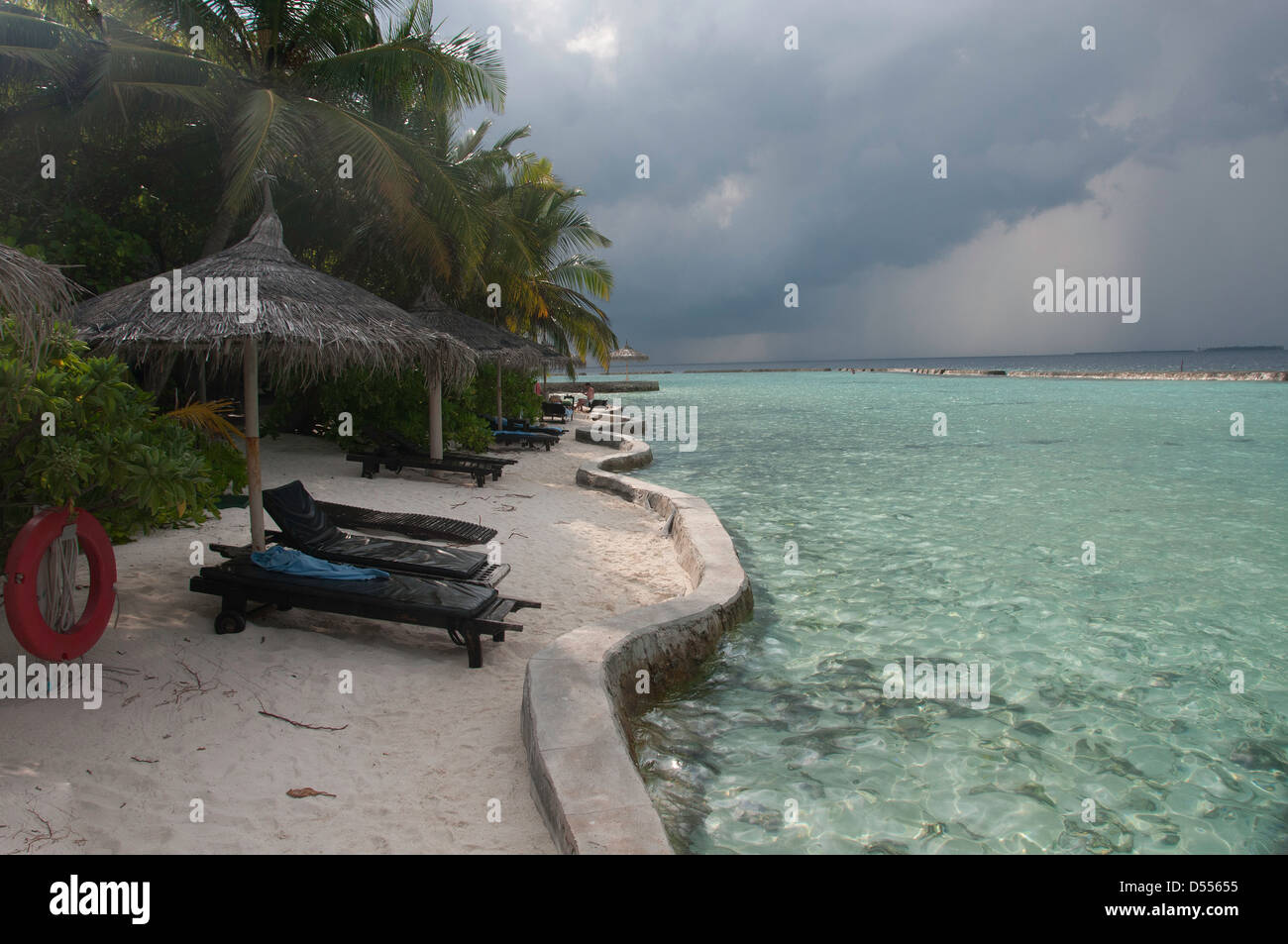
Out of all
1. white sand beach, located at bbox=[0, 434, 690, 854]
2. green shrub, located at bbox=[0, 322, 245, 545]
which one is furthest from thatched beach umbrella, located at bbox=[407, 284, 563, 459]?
green shrub, located at bbox=[0, 322, 245, 545]

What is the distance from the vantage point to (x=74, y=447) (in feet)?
11.6

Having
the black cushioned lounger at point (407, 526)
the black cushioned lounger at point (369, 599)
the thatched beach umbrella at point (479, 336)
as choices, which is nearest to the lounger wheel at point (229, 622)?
the black cushioned lounger at point (369, 599)

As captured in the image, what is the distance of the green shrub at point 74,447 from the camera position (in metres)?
3.47

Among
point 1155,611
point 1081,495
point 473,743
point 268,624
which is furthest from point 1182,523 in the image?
point 268,624

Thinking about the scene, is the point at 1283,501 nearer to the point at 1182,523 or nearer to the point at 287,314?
the point at 1182,523

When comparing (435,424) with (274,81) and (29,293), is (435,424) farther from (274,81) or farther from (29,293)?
(29,293)

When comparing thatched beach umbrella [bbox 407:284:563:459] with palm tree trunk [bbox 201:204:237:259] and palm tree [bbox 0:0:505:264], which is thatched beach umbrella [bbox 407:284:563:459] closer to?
palm tree [bbox 0:0:505:264]

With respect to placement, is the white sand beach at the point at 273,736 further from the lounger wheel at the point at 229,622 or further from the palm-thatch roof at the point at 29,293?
the palm-thatch roof at the point at 29,293

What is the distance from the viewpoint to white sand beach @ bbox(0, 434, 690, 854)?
286 cm

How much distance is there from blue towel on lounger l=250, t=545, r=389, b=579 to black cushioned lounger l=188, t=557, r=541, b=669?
0.05m

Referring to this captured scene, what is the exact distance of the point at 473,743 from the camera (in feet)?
11.9

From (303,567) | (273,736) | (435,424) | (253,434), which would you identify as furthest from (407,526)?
(435,424)

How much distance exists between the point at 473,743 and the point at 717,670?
1.90m

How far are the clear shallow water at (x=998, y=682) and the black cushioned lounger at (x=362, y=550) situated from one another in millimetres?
1748
